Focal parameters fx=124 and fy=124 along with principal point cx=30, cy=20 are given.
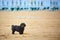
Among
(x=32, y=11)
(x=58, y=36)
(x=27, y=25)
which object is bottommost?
(x=58, y=36)

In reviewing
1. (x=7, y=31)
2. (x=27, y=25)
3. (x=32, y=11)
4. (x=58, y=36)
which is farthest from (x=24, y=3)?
(x=58, y=36)

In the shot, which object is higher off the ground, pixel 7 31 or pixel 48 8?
pixel 48 8

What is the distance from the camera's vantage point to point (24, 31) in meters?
1.41

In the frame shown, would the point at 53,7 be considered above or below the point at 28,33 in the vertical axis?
above

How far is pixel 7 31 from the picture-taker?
1415mm

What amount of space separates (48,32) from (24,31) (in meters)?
0.28

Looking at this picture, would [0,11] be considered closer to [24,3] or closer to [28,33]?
[24,3]

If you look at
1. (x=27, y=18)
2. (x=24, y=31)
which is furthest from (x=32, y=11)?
(x=24, y=31)

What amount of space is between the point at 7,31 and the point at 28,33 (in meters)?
0.24

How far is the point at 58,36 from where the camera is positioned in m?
1.42

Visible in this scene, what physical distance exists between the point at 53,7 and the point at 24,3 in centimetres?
34

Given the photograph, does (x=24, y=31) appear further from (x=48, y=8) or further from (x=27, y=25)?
(x=48, y=8)

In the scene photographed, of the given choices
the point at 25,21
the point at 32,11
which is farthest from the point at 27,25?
the point at 32,11

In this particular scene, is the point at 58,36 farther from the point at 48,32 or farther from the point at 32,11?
the point at 32,11
